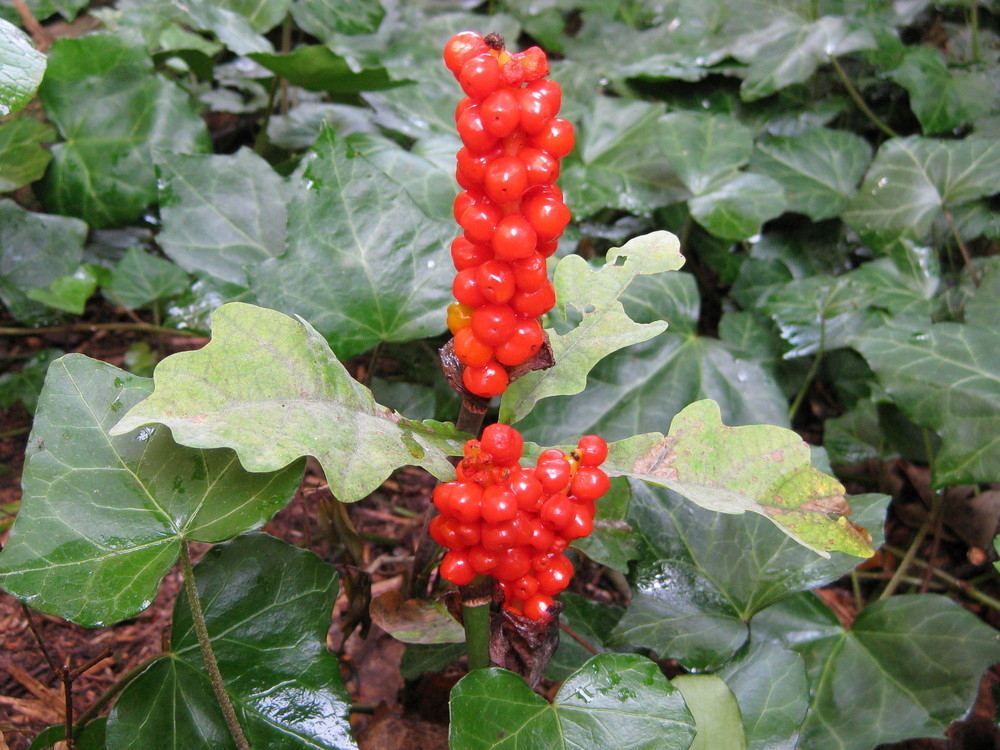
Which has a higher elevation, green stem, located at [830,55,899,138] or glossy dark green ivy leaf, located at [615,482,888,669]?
green stem, located at [830,55,899,138]

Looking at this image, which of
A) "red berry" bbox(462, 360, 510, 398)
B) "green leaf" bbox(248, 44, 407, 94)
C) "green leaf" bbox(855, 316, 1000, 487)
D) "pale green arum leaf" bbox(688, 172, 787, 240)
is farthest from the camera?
"pale green arum leaf" bbox(688, 172, 787, 240)

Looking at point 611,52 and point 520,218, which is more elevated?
point 520,218

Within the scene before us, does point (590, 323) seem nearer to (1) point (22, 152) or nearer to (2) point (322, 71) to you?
(2) point (322, 71)

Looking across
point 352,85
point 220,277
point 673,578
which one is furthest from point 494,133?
point 352,85

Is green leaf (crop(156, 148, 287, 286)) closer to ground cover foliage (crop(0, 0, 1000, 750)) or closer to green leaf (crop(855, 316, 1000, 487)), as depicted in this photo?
ground cover foliage (crop(0, 0, 1000, 750))

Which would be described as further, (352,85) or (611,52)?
(611,52)

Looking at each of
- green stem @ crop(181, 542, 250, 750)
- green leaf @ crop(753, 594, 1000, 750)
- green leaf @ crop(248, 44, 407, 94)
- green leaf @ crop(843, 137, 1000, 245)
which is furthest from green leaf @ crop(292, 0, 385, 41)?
green leaf @ crop(753, 594, 1000, 750)

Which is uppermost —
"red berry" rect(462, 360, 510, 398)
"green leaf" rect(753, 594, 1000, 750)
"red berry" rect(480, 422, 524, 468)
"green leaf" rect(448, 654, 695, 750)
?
"red berry" rect(462, 360, 510, 398)

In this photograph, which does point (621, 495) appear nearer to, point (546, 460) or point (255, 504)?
point (546, 460)
